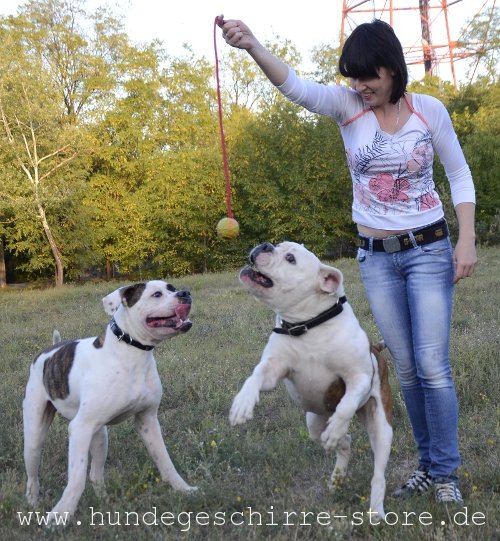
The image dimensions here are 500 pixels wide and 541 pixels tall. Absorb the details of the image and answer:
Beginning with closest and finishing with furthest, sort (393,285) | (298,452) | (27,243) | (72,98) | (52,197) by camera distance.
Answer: (393,285)
(298,452)
(52,197)
(27,243)
(72,98)

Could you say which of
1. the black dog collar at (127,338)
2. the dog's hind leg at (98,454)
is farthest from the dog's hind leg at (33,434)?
the black dog collar at (127,338)

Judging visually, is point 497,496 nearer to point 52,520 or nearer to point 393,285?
point 393,285

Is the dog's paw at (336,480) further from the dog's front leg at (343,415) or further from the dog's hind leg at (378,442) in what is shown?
the dog's front leg at (343,415)

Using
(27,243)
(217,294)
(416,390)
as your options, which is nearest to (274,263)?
(416,390)

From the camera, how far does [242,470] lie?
4.36m

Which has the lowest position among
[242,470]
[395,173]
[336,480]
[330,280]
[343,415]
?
[242,470]

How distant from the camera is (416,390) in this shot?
3934mm

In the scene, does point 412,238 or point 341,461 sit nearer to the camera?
point 412,238

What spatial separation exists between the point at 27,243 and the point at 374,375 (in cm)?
2235

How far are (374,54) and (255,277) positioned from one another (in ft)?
4.48

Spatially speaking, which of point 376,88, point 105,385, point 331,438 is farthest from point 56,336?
point 376,88

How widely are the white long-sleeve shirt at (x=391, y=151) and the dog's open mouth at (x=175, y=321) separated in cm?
126

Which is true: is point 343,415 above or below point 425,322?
below

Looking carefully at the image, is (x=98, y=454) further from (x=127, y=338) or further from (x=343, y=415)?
(x=343, y=415)
